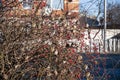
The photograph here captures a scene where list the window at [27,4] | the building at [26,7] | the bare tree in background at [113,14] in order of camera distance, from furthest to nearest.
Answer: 1. the bare tree in background at [113,14]
2. the window at [27,4]
3. the building at [26,7]

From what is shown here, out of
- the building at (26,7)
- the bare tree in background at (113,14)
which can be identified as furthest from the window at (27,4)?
the bare tree in background at (113,14)

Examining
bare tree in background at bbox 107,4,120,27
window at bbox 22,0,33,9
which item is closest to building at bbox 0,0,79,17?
window at bbox 22,0,33,9

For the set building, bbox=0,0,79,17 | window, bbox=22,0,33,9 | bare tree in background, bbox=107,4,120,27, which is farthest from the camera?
bare tree in background, bbox=107,4,120,27

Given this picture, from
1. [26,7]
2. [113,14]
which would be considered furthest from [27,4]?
[113,14]

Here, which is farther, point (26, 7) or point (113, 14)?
point (113, 14)

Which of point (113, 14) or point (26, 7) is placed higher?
point (26, 7)

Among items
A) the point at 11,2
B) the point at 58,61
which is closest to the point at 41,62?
the point at 58,61

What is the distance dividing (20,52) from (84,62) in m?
0.96

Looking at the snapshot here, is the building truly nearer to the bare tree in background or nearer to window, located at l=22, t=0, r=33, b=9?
window, located at l=22, t=0, r=33, b=9

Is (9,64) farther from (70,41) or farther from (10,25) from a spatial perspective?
(70,41)

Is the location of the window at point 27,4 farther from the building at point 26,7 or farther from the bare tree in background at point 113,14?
the bare tree in background at point 113,14

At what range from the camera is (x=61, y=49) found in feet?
15.5

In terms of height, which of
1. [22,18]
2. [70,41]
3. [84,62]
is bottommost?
[84,62]

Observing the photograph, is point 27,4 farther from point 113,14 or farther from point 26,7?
point 113,14
